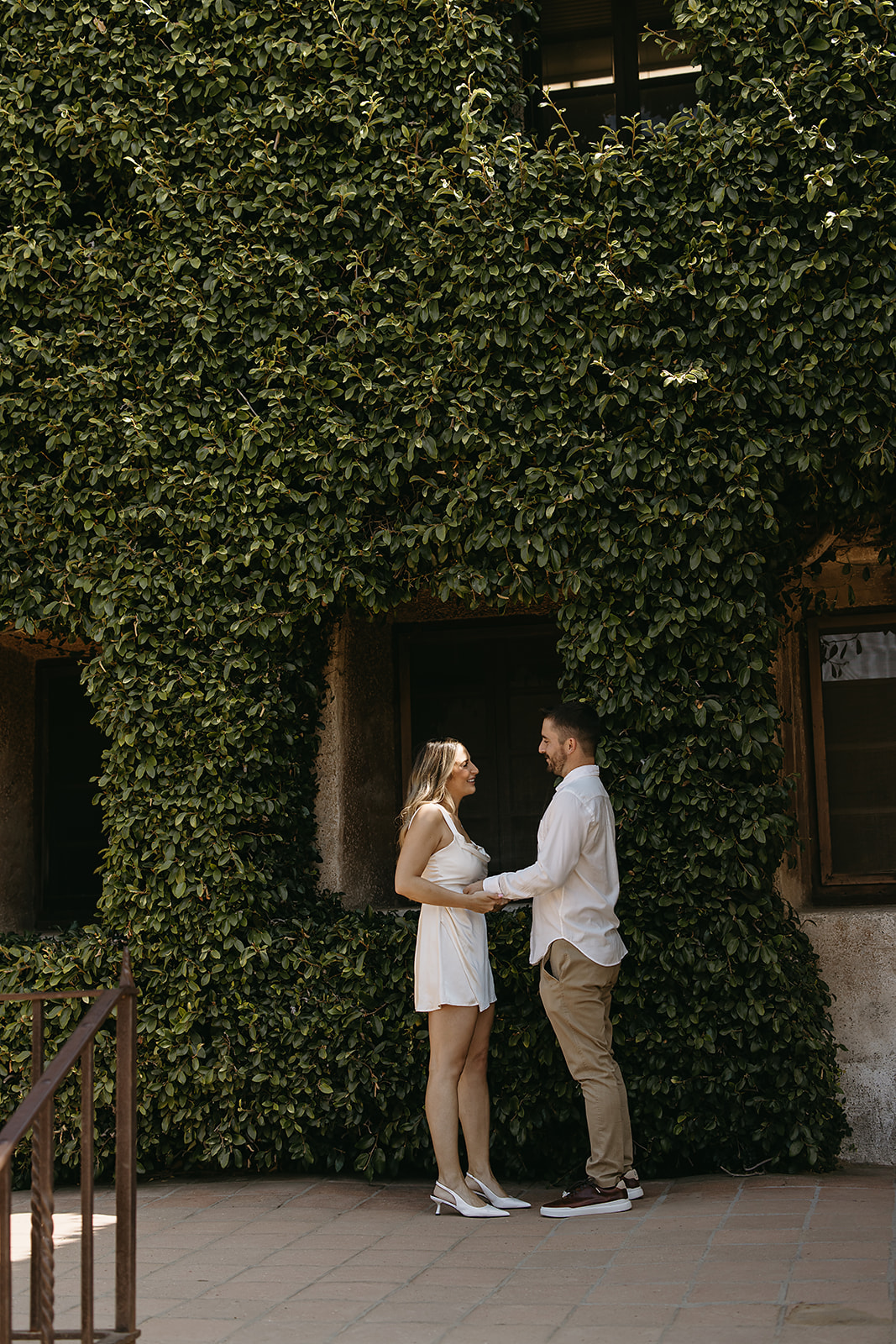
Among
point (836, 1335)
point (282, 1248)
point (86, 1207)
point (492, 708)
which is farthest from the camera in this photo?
point (492, 708)

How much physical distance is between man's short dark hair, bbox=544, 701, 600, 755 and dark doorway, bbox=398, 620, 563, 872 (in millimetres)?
1931

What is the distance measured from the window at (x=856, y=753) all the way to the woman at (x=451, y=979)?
260 cm

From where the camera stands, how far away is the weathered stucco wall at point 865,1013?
671 centimetres

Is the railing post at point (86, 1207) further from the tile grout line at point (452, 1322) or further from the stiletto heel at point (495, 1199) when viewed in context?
the stiletto heel at point (495, 1199)

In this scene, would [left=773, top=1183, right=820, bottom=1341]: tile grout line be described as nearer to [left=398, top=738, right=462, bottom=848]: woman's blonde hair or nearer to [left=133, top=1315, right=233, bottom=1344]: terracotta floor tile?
[left=133, top=1315, right=233, bottom=1344]: terracotta floor tile

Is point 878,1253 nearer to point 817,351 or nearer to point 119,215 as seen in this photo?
point 817,351

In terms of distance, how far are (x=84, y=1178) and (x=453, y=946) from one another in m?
2.39

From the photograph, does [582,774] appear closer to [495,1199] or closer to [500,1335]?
[495,1199]

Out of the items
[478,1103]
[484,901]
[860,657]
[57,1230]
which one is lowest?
[57,1230]

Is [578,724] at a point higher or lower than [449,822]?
higher

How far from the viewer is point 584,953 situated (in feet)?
18.4

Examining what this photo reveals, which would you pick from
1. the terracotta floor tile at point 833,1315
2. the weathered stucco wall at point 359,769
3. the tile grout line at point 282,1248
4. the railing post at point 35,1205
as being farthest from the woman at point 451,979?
the railing post at point 35,1205

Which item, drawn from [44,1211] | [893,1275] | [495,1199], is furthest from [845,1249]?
[44,1211]

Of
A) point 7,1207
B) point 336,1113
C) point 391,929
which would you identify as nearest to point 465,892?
point 391,929
